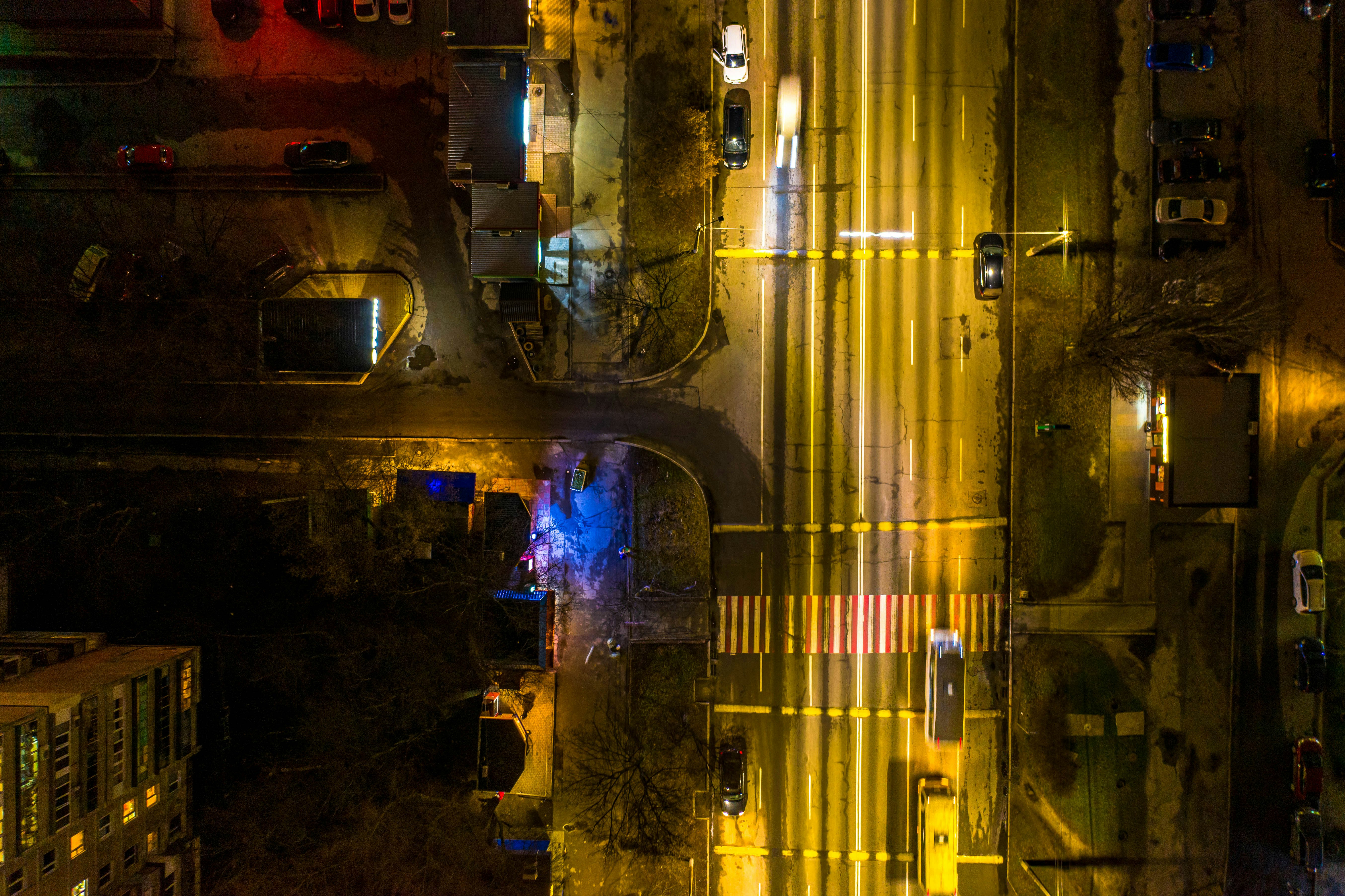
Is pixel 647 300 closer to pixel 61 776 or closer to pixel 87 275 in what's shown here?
pixel 87 275

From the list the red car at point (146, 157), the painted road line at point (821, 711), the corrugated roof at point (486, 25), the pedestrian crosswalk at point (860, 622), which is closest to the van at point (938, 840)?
the painted road line at point (821, 711)

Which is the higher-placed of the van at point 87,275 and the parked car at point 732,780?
the van at point 87,275

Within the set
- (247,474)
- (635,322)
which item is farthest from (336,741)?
(635,322)

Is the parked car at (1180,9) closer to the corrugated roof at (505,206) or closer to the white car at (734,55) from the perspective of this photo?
the white car at (734,55)

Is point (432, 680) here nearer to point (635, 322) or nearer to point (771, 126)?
point (635, 322)

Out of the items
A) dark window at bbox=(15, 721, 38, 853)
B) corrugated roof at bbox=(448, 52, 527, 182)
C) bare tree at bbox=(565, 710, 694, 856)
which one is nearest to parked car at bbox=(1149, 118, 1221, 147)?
corrugated roof at bbox=(448, 52, 527, 182)

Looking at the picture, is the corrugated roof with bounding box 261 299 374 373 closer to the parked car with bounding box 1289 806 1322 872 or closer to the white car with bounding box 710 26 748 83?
the white car with bounding box 710 26 748 83
